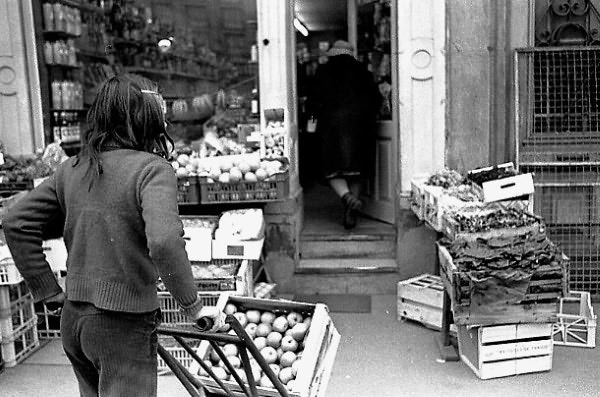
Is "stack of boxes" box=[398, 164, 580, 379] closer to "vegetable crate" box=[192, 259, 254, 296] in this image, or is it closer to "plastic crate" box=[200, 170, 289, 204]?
"plastic crate" box=[200, 170, 289, 204]

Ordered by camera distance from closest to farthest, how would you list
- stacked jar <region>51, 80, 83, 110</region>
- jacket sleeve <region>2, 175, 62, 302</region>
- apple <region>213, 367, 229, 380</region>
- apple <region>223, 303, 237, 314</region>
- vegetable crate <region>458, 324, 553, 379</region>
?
jacket sleeve <region>2, 175, 62, 302</region>, apple <region>213, 367, 229, 380</region>, apple <region>223, 303, 237, 314</region>, vegetable crate <region>458, 324, 553, 379</region>, stacked jar <region>51, 80, 83, 110</region>

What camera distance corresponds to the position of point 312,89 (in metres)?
8.17

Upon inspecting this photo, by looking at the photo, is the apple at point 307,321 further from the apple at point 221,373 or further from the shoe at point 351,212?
the shoe at point 351,212

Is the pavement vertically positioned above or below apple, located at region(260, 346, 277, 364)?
below

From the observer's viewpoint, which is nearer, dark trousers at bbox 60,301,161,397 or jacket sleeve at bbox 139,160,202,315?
jacket sleeve at bbox 139,160,202,315

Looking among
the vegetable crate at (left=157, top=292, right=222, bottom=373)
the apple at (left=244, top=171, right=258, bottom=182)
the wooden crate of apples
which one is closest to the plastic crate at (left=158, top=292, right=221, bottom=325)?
the vegetable crate at (left=157, top=292, right=222, bottom=373)

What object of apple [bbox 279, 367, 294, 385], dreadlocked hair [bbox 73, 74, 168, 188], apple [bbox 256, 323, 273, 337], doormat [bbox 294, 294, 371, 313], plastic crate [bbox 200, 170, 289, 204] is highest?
dreadlocked hair [bbox 73, 74, 168, 188]

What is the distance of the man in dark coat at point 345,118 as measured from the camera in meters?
7.80

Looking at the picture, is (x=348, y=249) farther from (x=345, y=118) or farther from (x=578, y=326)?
(x=578, y=326)

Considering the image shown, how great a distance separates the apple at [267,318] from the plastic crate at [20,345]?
2467 millimetres

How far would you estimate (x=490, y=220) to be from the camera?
506cm

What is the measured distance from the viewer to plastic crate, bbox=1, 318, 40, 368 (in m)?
5.42

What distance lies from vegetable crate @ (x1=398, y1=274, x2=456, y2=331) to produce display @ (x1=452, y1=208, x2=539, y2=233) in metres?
0.98

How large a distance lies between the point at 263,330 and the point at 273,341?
3.1 inches
